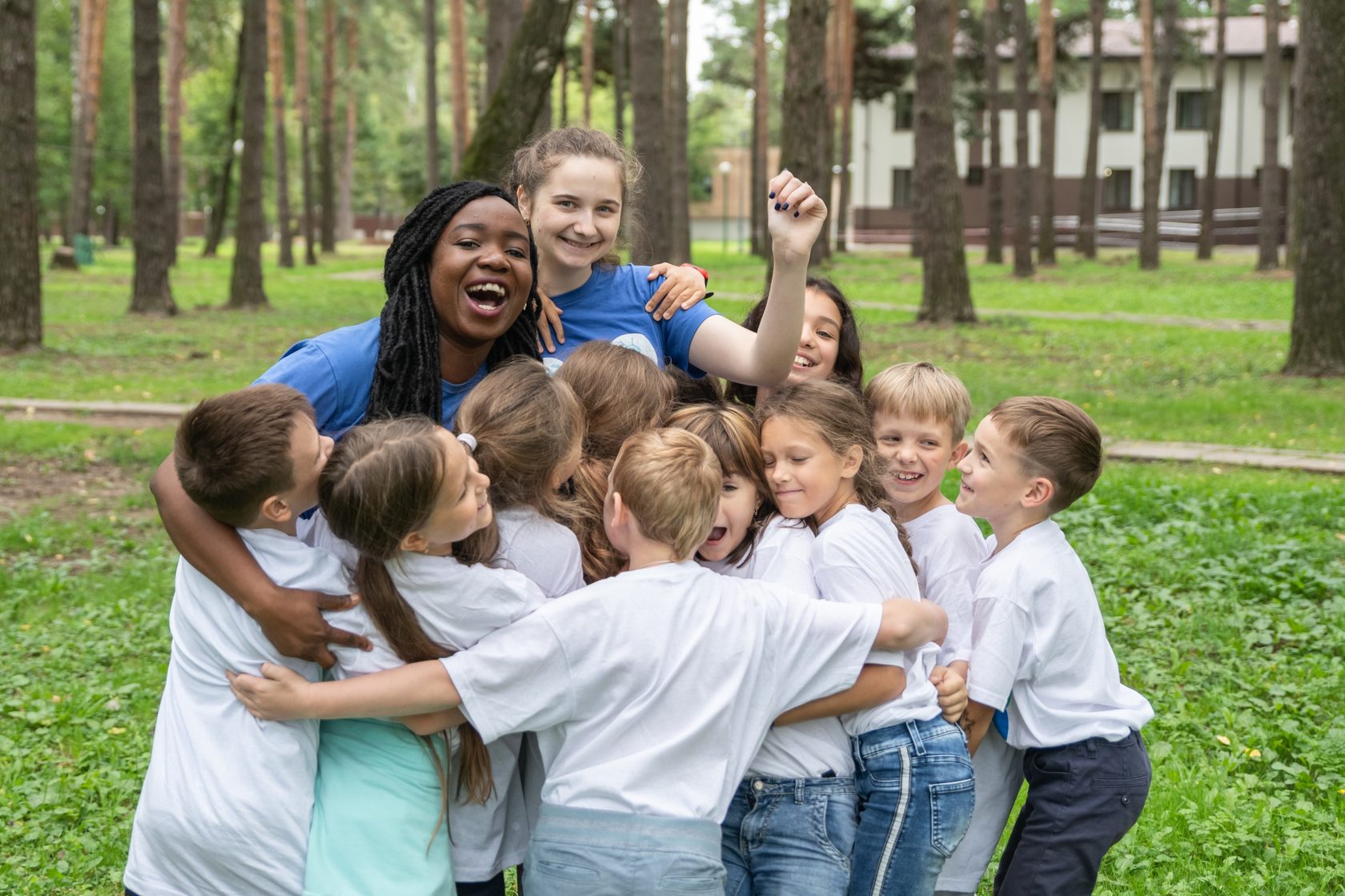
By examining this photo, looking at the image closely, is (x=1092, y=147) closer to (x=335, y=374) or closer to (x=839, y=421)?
(x=839, y=421)

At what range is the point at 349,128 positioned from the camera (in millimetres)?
47250

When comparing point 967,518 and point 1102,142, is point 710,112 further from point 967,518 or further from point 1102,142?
point 967,518

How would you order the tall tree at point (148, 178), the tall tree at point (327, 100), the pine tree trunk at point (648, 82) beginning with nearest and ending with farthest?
1. the pine tree trunk at point (648, 82)
2. the tall tree at point (148, 178)
3. the tall tree at point (327, 100)

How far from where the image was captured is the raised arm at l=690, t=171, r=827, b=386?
289 cm

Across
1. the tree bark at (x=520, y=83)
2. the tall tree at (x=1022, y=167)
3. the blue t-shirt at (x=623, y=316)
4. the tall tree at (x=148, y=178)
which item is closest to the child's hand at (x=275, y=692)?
the blue t-shirt at (x=623, y=316)

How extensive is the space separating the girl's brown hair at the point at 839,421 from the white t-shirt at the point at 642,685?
1.41ft

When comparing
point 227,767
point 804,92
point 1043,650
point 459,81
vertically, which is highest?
point 459,81

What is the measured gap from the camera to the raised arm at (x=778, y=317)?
9.48 feet

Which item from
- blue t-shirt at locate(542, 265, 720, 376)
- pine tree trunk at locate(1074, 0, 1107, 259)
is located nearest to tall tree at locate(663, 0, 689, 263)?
pine tree trunk at locate(1074, 0, 1107, 259)

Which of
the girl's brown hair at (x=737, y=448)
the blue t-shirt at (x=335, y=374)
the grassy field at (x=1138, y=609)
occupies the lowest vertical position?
the grassy field at (x=1138, y=609)

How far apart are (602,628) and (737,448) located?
534 millimetres

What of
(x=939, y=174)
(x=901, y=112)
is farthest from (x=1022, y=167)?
(x=901, y=112)

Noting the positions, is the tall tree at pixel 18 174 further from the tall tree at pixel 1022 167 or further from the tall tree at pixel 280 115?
the tall tree at pixel 280 115

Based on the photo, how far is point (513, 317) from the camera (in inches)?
112
